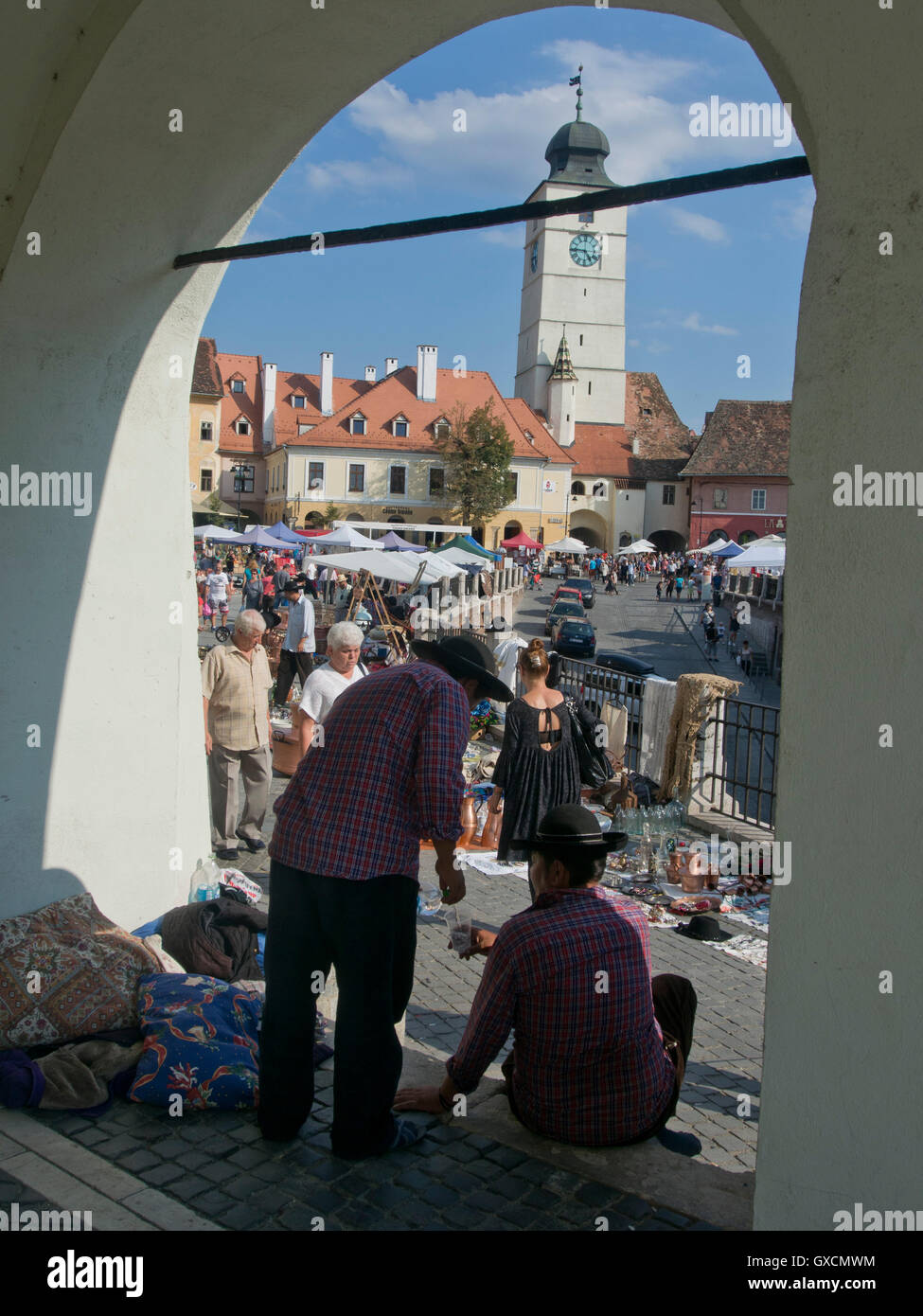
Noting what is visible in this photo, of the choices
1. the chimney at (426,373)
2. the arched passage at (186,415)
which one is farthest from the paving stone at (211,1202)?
the chimney at (426,373)

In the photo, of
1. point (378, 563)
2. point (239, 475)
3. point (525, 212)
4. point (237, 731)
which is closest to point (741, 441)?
point (239, 475)

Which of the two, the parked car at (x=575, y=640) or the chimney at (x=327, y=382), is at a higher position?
the chimney at (x=327, y=382)

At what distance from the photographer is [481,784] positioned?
1013 cm

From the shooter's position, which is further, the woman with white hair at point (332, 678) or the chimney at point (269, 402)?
the chimney at point (269, 402)

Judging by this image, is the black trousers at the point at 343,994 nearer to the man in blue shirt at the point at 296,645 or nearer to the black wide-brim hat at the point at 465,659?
the black wide-brim hat at the point at 465,659

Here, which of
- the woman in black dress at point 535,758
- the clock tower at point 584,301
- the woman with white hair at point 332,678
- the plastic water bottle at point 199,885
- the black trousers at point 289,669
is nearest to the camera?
the plastic water bottle at point 199,885

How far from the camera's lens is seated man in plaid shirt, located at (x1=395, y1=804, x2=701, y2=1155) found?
11.3 feet

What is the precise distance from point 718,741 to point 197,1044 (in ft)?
21.3

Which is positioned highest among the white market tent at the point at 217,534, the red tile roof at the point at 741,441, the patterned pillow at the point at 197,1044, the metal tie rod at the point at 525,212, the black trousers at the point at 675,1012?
the red tile roof at the point at 741,441

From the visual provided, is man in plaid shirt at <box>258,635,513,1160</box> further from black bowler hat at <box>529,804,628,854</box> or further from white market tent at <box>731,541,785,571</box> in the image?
white market tent at <box>731,541,785,571</box>

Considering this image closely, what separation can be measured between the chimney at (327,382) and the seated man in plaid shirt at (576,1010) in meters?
72.5

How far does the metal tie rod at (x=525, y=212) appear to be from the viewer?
3297 mm

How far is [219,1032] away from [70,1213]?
103 cm
